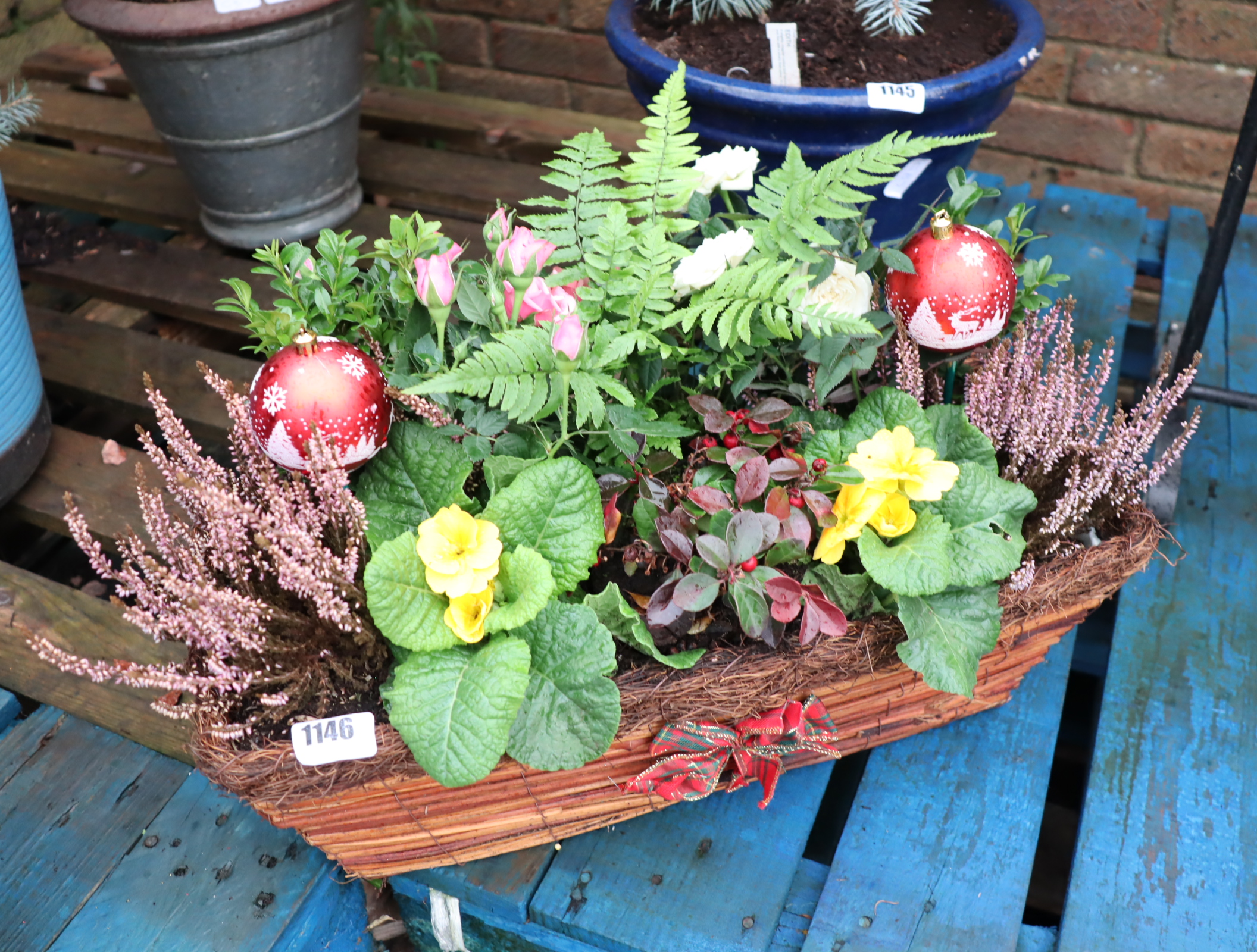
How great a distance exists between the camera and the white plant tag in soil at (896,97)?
1481 mm

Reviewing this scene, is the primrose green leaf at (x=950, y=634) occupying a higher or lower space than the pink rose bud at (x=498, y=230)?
lower

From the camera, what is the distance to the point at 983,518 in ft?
3.52

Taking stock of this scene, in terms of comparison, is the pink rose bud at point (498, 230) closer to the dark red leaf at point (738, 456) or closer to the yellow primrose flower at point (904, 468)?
the dark red leaf at point (738, 456)

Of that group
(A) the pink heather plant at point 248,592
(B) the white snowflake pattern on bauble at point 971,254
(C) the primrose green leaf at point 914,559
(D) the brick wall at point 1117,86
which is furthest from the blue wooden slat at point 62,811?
(D) the brick wall at point 1117,86

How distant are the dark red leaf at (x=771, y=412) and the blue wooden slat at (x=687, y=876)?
0.45 meters

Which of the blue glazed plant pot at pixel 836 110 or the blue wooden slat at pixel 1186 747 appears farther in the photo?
the blue glazed plant pot at pixel 836 110

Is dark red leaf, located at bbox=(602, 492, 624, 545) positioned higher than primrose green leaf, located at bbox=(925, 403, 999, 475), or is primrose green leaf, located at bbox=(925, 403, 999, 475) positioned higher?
primrose green leaf, located at bbox=(925, 403, 999, 475)

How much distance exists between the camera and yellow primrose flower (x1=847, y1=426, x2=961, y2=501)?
999mm

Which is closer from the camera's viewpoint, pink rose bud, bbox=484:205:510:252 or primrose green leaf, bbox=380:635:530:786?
primrose green leaf, bbox=380:635:530:786

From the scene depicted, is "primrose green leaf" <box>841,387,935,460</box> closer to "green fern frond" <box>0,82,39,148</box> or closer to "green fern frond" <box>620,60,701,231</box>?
"green fern frond" <box>620,60,701,231</box>

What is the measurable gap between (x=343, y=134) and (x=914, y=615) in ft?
5.10

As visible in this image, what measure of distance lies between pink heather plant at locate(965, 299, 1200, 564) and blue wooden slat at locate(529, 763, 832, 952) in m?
0.44

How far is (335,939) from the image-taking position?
47.2 inches

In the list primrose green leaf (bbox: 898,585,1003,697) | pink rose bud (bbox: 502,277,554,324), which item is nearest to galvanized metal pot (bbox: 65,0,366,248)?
pink rose bud (bbox: 502,277,554,324)
